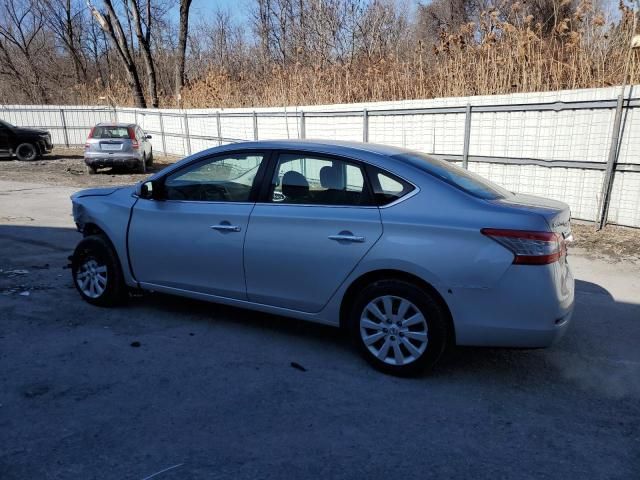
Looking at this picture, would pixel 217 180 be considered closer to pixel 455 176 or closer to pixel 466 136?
pixel 455 176

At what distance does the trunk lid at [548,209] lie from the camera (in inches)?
131

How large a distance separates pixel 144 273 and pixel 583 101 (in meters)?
7.15

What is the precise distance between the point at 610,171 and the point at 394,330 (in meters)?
6.07

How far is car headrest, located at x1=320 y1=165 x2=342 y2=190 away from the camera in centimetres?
384

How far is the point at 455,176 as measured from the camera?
12.9 feet

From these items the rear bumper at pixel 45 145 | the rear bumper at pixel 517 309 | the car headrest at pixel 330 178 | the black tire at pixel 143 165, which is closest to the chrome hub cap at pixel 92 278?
the car headrest at pixel 330 178

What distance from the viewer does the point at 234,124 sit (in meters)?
17.0

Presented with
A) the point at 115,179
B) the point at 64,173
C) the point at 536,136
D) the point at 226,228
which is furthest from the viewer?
the point at 64,173

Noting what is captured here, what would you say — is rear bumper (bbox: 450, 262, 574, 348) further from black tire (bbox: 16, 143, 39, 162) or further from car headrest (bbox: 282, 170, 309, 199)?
black tire (bbox: 16, 143, 39, 162)

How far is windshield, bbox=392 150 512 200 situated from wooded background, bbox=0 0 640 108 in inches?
217

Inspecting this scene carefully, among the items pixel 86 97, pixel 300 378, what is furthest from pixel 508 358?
pixel 86 97

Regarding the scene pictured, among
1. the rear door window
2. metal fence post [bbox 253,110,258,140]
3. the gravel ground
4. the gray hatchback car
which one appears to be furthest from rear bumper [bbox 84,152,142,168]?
the gravel ground

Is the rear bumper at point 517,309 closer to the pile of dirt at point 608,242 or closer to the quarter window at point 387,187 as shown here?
the quarter window at point 387,187

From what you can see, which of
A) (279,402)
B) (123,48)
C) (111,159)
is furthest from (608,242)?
(123,48)
